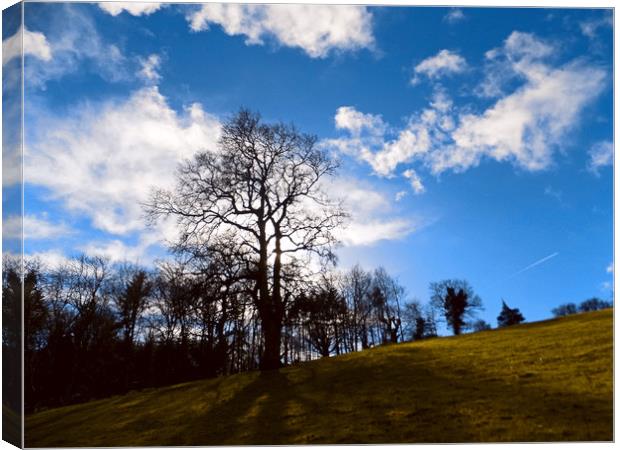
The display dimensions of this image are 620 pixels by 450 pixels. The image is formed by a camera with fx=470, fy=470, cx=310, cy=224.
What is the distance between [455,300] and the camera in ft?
78.1

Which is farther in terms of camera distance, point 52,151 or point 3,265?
point 52,151

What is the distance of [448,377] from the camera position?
513 inches

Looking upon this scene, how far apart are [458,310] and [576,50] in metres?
15.1

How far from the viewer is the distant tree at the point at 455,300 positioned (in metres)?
18.9

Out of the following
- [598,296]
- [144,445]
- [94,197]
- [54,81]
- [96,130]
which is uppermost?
[54,81]

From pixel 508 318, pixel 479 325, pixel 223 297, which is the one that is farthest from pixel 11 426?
pixel 479 325

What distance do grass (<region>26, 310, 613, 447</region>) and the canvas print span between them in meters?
0.08

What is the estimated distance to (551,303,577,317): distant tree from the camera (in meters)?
17.7

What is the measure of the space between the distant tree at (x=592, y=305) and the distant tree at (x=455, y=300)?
12.1 ft

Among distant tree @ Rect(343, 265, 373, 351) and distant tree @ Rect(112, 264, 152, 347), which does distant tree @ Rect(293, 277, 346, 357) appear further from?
distant tree @ Rect(112, 264, 152, 347)

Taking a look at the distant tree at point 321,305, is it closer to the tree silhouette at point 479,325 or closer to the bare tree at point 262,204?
the bare tree at point 262,204

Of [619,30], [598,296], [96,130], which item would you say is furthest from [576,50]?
[96,130]

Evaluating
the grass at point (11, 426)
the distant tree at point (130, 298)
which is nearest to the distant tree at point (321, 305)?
the grass at point (11, 426)

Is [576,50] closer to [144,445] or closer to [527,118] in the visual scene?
[527,118]
